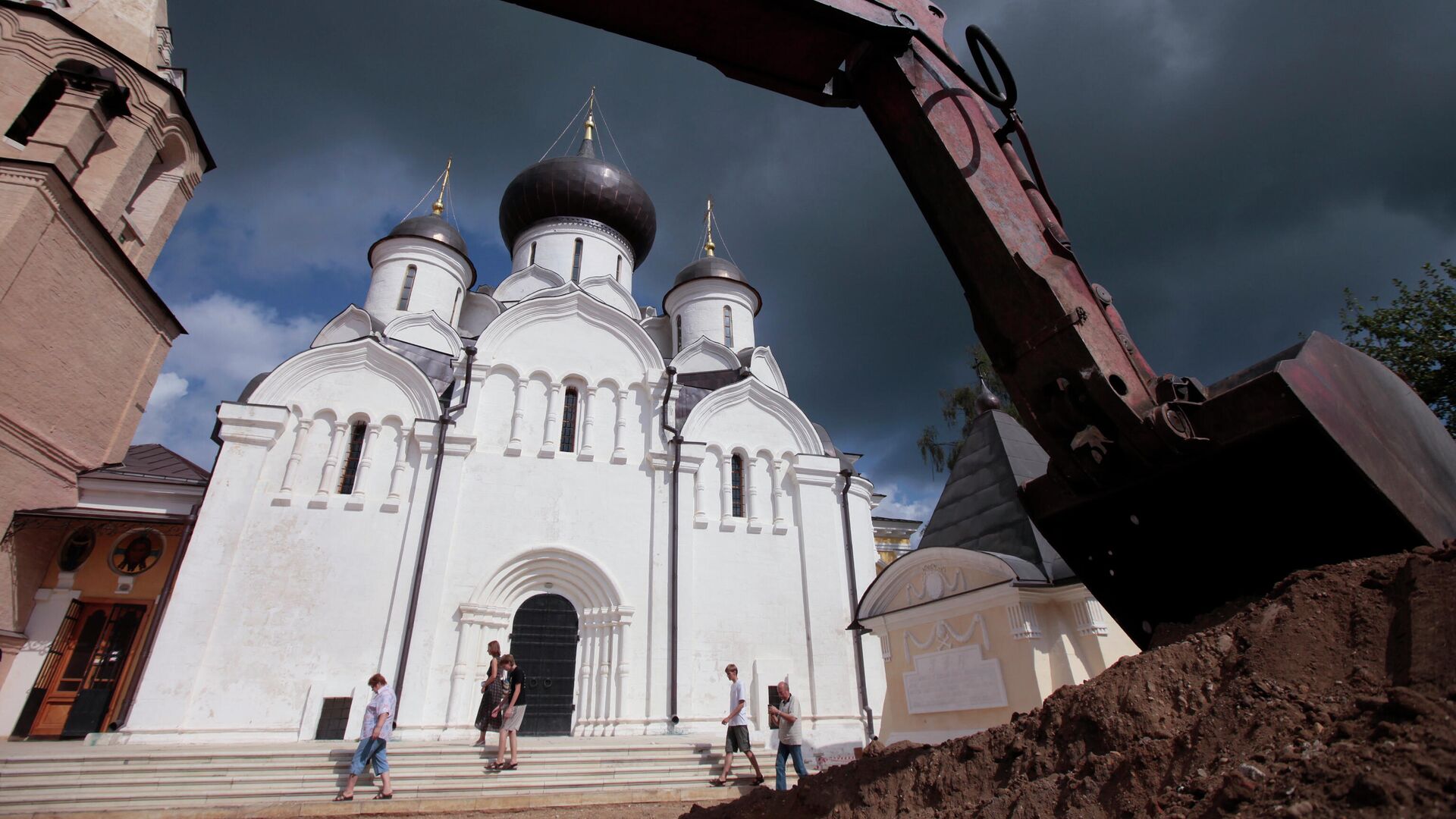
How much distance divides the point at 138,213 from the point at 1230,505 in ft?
59.9

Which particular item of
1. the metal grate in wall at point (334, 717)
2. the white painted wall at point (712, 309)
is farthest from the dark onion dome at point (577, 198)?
the metal grate in wall at point (334, 717)

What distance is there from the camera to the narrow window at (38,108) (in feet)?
39.6

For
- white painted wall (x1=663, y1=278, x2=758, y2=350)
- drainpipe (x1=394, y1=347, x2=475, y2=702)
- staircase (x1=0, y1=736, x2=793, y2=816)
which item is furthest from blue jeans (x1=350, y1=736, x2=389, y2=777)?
white painted wall (x1=663, y1=278, x2=758, y2=350)

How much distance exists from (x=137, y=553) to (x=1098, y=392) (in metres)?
15.8

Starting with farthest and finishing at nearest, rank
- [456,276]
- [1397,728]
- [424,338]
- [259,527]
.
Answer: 1. [456,276]
2. [424,338]
3. [259,527]
4. [1397,728]

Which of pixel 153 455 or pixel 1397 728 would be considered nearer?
pixel 1397 728

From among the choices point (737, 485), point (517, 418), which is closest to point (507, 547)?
point (517, 418)

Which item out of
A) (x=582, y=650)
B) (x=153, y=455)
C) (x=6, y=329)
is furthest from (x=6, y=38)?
(x=582, y=650)

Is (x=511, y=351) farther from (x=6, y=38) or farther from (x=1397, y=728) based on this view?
(x=1397, y=728)

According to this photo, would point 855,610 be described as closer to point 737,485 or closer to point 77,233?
point 737,485

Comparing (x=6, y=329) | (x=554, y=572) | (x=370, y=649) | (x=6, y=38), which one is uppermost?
(x=6, y=38)

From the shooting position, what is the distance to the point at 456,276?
61.8 feet

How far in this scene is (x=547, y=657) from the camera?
12258 millimetres

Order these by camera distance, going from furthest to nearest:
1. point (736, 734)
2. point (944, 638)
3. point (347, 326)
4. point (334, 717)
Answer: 1. point (347, 326)
2. point (334, 717)
3. point (736, 734)
4. point (944, 638)
